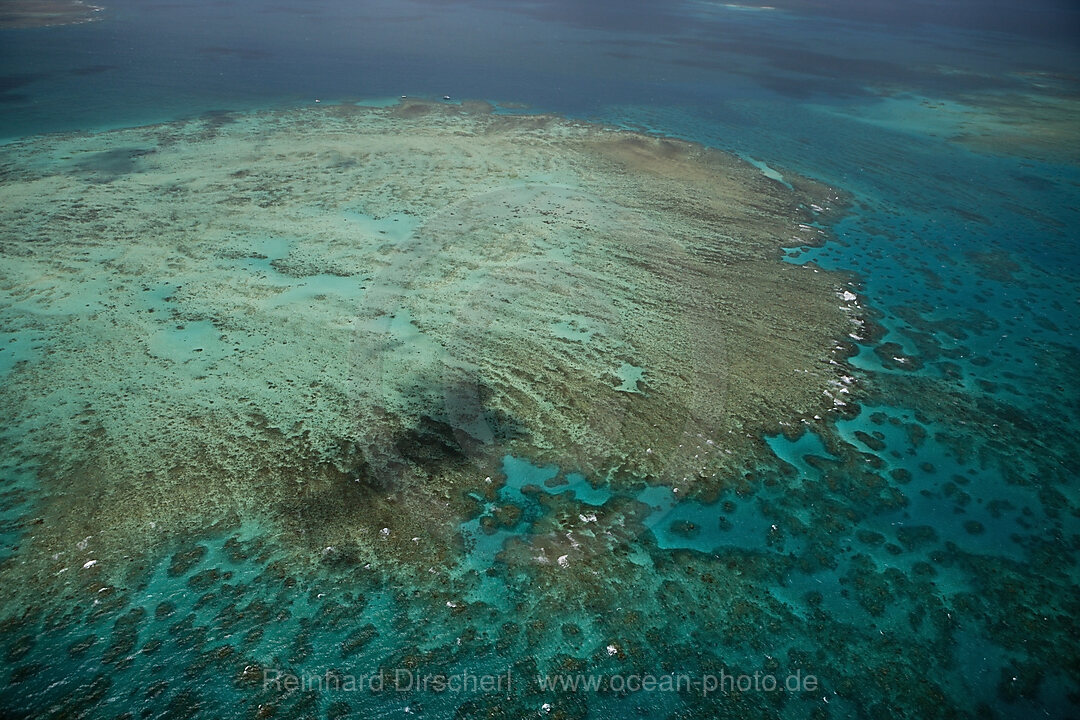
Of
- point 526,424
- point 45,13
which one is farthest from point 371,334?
point 45,13

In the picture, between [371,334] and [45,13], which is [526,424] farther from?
[45,13]

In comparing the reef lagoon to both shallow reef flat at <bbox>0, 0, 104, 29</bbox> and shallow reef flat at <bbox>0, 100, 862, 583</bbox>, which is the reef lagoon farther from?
shallow reef flat at <bbox>0, 0, 104, 29</bbox>

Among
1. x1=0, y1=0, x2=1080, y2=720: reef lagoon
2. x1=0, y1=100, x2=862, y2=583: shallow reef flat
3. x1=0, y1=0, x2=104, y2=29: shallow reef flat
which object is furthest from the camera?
x1=0, y1=0, x2=104, y2=29: shallow reef flat

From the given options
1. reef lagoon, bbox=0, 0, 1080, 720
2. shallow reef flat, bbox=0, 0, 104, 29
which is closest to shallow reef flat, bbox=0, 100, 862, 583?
reef lagoon, bbox=0, 0, 1080, 720

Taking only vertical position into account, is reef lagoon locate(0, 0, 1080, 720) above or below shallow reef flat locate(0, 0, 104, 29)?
below

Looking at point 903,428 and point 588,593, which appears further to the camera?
point 903,428

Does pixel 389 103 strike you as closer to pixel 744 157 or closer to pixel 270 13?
pixel 744 157

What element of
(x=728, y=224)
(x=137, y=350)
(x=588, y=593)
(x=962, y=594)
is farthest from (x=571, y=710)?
(x=728, y=224)
